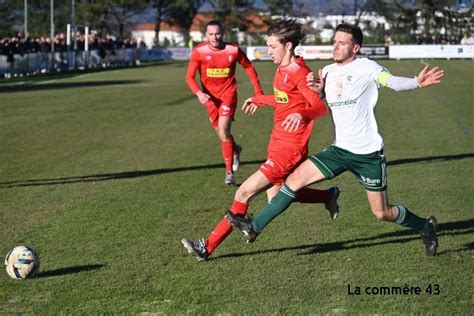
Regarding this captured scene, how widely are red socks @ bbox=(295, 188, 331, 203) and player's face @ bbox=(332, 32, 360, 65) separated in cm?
143

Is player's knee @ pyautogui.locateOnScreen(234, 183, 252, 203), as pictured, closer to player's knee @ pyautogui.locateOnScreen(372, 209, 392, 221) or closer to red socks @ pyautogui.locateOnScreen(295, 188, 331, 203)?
red socks @ pyautogui.locateOnScreen(295, 188, 331, 203)

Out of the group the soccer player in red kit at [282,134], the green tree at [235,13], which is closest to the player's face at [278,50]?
the soccer player in red kit at [282,134]

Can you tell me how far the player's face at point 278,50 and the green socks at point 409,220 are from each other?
152 centimetres

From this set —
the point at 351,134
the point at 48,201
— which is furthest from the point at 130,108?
the point at 351,134

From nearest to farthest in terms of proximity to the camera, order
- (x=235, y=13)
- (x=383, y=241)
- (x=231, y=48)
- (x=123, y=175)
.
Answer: (x=383, y=241), (x=231, y=48), (x=123, y=175), (x=235, y=13)

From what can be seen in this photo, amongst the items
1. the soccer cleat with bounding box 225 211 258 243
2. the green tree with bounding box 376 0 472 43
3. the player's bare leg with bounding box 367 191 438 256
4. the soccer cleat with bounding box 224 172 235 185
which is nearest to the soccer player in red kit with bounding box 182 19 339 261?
the soccer cleat with bounding box 225 211 258 243

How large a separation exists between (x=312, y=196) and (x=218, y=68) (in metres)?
4.62

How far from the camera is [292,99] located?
7.83m

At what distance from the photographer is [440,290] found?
6.92 meters

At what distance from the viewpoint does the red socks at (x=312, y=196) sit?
834 cm

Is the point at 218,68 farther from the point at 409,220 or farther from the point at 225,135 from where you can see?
the point at 409,220

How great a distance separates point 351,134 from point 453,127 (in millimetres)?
12881

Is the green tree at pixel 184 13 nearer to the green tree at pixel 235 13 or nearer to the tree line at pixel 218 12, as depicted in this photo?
the tree line at pixel 218 12

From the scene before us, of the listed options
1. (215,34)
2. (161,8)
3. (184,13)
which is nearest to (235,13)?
(184,13)
